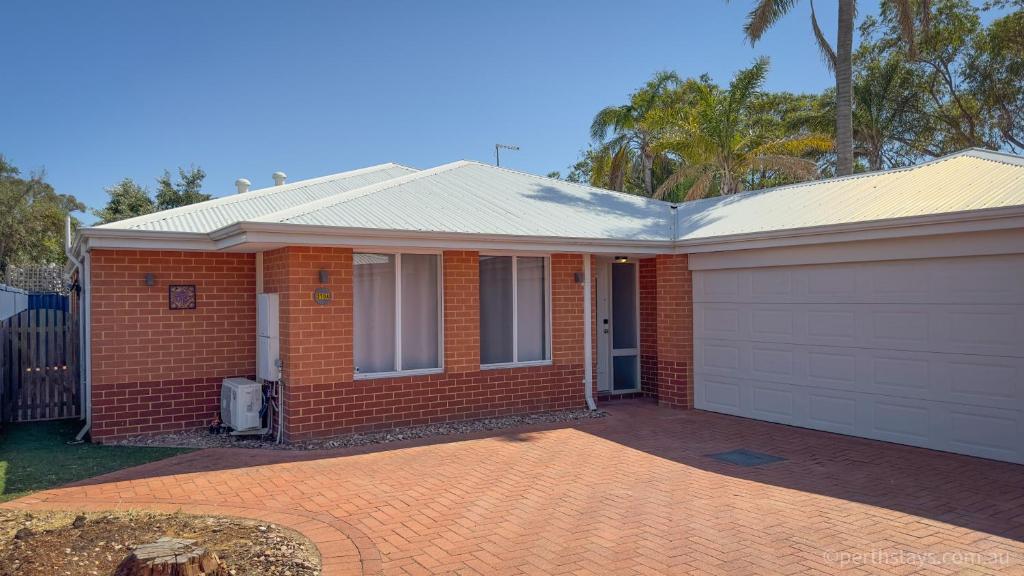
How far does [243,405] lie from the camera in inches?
345

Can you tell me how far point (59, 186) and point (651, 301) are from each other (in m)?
39.9

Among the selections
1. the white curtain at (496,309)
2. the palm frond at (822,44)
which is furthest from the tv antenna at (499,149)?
the white curtain at (496,309)

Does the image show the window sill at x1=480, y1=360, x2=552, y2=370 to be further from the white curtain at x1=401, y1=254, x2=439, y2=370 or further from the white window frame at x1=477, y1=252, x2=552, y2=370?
→ the white curtain at x1=401, y1=254, x2=439, y2=370

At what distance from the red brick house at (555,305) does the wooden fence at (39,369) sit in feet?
4.59

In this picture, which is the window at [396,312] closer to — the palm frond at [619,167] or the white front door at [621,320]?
the white front door at [621,320]

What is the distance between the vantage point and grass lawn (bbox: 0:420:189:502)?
6734mm

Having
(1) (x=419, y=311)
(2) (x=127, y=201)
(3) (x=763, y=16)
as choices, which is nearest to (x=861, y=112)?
(3) (x=763, y=16)

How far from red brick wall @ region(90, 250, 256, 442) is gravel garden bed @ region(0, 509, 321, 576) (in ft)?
11.1

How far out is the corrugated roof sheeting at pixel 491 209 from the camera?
29.5ft

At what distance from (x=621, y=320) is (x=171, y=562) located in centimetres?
937

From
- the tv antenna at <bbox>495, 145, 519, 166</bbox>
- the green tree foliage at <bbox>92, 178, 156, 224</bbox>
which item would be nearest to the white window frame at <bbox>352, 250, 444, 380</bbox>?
the tv antenna at <bbox>495, 145, 519, 166</bbox>

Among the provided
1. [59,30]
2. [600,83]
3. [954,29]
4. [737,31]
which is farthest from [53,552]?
[954,29]

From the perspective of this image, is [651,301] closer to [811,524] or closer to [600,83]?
[811,524]

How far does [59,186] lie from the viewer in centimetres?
3897
